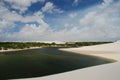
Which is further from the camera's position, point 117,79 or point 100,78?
point 100,78

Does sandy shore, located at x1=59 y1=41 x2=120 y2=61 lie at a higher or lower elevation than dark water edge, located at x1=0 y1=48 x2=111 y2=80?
higher

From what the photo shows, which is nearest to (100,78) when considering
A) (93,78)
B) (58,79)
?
(93,78)

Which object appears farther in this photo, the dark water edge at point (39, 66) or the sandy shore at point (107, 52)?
the sandy shore at point (107, 52)

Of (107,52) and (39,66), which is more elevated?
(107,52)

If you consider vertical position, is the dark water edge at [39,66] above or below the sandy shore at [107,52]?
below

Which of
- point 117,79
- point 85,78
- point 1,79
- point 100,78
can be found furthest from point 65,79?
point 1,79

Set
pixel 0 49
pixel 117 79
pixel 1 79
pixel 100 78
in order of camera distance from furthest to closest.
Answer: pixel 0 49
pixel 1 79
pixel 100 78
pixel 117 79

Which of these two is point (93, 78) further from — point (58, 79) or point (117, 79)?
point (58, 79)

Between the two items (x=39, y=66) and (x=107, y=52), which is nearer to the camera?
(x=39, y=66)

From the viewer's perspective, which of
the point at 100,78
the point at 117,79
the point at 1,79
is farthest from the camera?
the point at 1,79

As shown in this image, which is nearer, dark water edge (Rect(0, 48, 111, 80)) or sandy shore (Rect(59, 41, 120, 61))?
dark water edge (Rect(0, 48, 111, 80))
